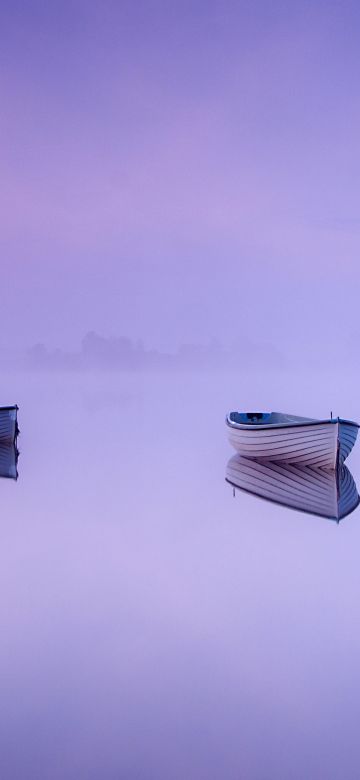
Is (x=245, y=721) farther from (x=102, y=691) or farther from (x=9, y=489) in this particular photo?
(x=9, y=489)

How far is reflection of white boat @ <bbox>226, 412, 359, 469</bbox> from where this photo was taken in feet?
50.2

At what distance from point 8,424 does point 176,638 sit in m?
16.0

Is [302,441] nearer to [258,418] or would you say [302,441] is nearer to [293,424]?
[293,424]

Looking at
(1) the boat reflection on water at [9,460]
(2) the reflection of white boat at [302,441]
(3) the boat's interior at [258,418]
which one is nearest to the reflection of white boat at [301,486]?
(2) the reflection of white boat at [302,441]

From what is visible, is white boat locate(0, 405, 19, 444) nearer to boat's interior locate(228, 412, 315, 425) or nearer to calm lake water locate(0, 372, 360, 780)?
calm lake water locate(0, 372, 360, 780)

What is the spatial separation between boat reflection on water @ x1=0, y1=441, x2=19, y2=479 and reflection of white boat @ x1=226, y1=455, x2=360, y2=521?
624 centimetres

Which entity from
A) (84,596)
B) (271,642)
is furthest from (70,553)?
(271,642)

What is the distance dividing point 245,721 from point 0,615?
3912 mm

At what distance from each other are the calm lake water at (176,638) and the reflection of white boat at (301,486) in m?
0.38

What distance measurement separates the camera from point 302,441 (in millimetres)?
15930

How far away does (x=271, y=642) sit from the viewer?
24.0 feet

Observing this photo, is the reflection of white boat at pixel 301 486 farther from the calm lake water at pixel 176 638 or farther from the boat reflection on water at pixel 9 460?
the boat reflection on water at pixel 9 460

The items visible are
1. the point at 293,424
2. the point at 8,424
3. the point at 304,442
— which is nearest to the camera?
the point at 293,424

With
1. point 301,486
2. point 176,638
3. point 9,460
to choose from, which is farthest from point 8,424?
point 176,638
